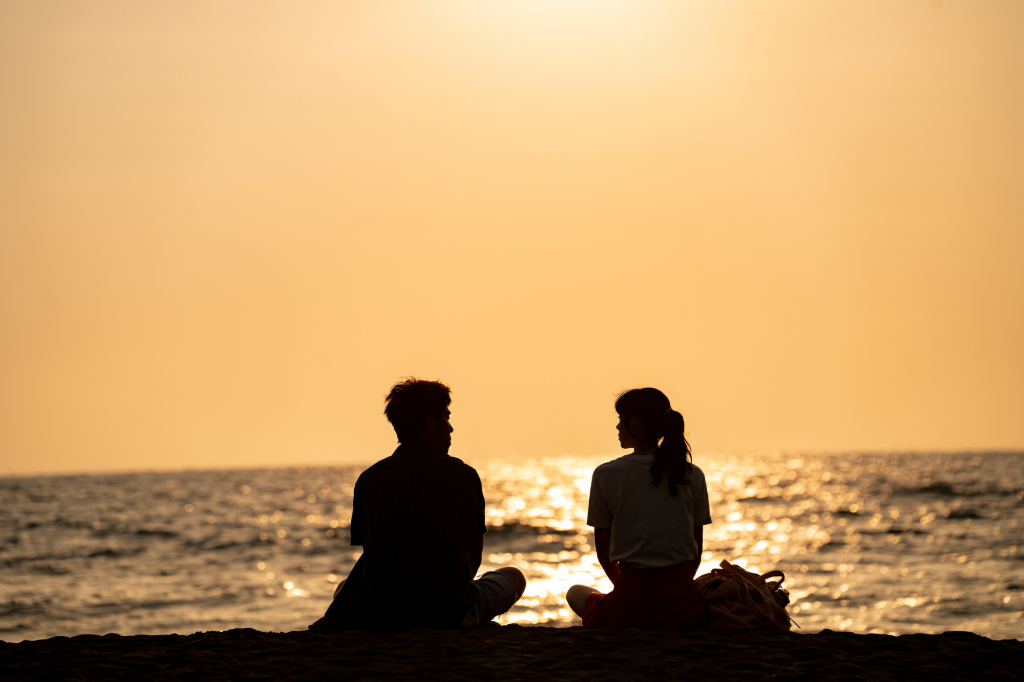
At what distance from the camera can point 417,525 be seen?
203 inches

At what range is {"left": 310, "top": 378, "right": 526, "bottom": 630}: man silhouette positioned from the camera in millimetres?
5176

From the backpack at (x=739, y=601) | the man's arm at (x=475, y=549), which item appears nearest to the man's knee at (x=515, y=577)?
the man's arm at (x=475, y=549)

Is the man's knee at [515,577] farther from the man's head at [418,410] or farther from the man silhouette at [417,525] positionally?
the man's head at [418,410]

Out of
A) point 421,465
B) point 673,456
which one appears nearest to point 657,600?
point 673,456

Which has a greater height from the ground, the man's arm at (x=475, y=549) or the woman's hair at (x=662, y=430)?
the woman's hair at (x=662, y=430)

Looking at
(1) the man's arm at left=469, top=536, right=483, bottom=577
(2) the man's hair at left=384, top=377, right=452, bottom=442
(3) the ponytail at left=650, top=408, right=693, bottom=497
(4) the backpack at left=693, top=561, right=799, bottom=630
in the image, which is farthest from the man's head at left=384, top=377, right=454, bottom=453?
(4) the backpack at left=693, top=561, right=799, bottom=630

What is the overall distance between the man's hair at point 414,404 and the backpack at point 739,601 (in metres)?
1.96

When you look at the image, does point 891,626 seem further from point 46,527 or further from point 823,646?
point 46,527

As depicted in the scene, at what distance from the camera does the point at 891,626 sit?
1227cm

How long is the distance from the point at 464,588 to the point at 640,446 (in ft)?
4.50

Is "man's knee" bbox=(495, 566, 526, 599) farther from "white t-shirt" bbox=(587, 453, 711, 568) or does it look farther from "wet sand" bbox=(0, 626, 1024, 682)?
"white t-shirt" bbox=(587, 453, 711, 568)

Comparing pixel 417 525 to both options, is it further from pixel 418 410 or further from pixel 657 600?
pixel 657 600

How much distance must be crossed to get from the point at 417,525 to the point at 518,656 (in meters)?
0.96

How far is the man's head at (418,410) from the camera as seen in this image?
5266 mm
